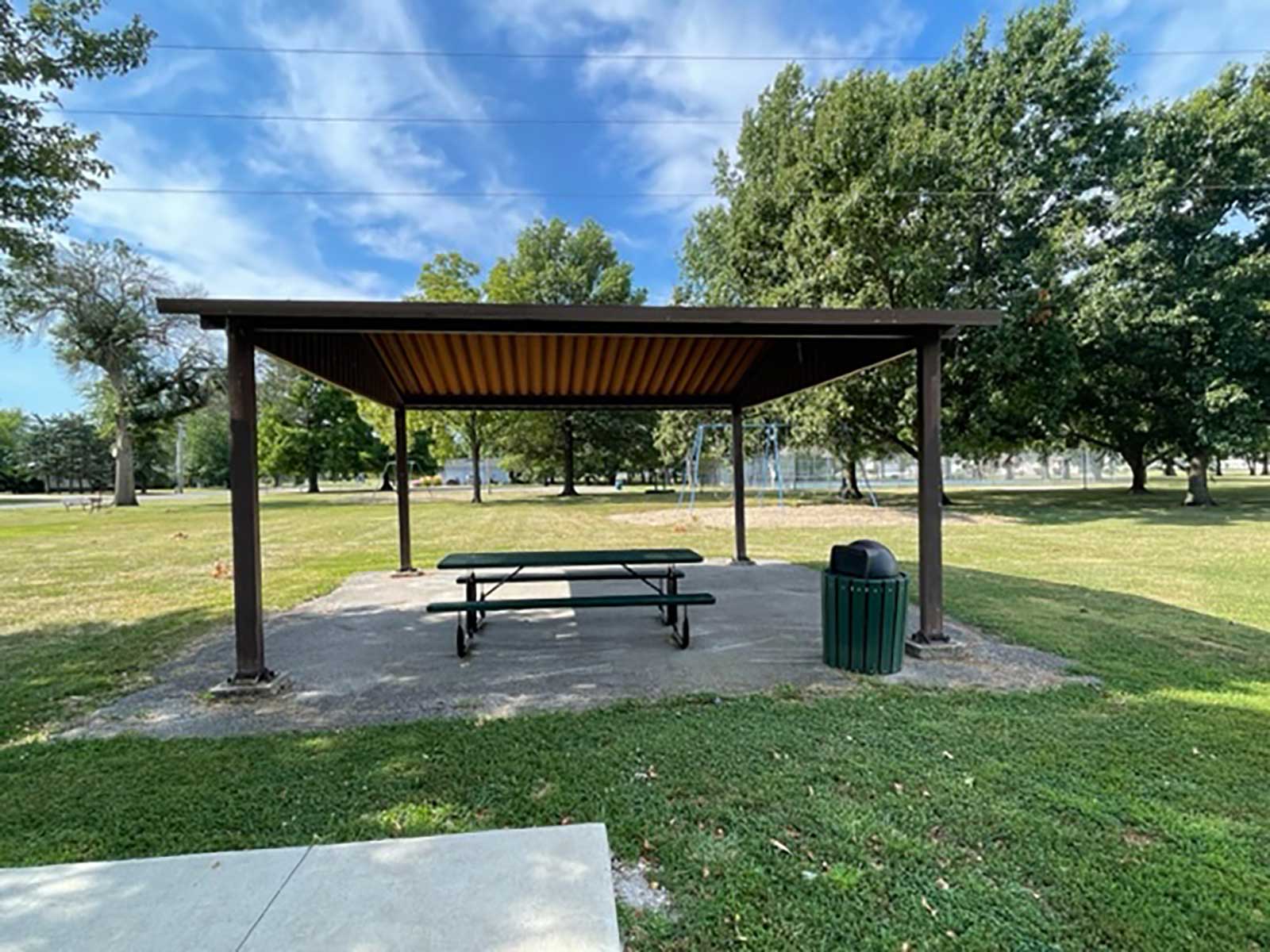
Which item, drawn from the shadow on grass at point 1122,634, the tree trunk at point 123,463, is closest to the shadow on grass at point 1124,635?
the shadow on grass at point 1122,634

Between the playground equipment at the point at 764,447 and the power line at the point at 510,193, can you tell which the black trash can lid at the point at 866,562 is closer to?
the playground equipment at the point at 764,447

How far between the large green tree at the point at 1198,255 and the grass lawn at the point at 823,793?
14.5 metres

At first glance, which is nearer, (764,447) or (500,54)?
(500,54)

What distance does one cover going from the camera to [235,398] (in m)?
4.14

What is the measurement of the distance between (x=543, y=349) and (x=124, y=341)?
30.0 meters

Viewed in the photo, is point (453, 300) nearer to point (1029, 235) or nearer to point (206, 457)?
point (1029, 235)

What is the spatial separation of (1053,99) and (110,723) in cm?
2258

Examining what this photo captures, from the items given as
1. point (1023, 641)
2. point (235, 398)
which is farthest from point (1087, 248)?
point (235, 398)

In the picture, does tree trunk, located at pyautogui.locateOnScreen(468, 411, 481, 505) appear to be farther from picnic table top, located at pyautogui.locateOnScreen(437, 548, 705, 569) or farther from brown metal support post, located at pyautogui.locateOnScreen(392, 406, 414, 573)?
picnic table top, located at pyautogui.locateOnScreen(437, 548, 705, 569)

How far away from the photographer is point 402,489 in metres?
8.77

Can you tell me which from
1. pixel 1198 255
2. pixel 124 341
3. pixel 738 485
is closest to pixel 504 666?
pixel 738 485

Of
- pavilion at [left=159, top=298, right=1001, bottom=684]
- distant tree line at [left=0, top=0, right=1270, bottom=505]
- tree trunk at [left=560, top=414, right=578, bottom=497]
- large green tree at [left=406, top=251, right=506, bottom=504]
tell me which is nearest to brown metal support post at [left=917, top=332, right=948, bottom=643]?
pavilion at [left=159, top=298, right=1001, bottom=684]

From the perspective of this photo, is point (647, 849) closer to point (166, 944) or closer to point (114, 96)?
point (166, 944)

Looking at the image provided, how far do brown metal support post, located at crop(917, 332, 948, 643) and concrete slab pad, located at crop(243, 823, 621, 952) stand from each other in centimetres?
349
